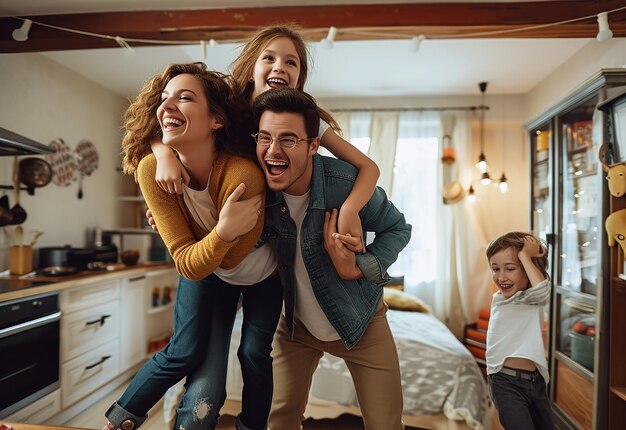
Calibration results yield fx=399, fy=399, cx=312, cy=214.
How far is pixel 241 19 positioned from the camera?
2357 millimetres

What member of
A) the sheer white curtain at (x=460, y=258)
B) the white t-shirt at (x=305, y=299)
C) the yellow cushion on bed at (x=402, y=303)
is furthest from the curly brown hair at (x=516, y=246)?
the sheer white curtain at (x=460, y=258)

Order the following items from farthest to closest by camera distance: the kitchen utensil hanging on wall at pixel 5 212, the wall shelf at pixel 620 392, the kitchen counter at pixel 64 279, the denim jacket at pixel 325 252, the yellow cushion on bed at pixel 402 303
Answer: the yellow cushion on bed at pixel 402 303, the kitchen utensil hanging on wall at pixel 5 212, the kitchen counter at pixel 64 279, the wall shelf at pixel 620 392, the denim jacket at pixel 325 252

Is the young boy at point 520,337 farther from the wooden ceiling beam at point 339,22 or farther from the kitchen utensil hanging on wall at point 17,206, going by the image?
the kitchen utensil hanging on wall at point 17,206

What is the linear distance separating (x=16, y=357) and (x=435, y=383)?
2256mm

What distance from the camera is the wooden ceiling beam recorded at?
230 cm

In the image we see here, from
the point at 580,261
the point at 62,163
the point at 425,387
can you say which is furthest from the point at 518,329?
the point at 62,163

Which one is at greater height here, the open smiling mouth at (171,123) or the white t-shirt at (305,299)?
the open smiling mouth at (171,123)

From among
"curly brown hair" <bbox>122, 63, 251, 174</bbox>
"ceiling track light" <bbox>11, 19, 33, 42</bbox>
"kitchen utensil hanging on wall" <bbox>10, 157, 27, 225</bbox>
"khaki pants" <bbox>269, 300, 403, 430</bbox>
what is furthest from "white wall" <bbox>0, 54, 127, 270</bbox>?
"khaki pants" <bbox>269, 300, 403, 430</bbox>

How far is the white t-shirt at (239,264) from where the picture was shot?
110 centimetres

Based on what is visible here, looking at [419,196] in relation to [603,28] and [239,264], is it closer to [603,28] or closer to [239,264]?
[603,28]

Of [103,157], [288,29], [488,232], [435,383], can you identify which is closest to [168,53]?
[103,157]

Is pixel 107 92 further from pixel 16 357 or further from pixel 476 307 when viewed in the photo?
pixel 476 307

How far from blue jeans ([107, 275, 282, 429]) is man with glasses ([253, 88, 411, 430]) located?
4.6 inches

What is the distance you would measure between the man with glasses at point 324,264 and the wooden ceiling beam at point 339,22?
145 cm
